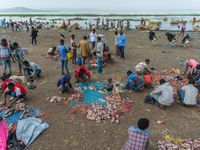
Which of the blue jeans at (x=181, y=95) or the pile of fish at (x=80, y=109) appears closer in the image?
the pile of fish at (x=80, y=109)

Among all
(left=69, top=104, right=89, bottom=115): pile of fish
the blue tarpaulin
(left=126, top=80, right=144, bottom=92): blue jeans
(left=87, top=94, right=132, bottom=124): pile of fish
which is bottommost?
the blue tarpaulin

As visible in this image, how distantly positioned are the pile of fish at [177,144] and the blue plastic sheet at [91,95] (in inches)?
117

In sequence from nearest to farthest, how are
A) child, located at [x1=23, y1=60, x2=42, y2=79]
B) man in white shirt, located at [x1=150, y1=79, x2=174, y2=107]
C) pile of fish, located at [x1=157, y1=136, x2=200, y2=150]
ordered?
pile of fish, located at [x1=157, y1=136, x2=200, y2=150]
man in white shirt, located at [x1=150, y1=79, x2=174, y2=107]
child, located at [x1=23, y1=60, x2=42, y2=79]

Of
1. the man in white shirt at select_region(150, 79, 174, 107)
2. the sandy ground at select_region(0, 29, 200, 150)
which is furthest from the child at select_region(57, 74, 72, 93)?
the man in white shirt at select_region(150, 79, 174, 107)

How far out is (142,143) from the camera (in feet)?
17.0

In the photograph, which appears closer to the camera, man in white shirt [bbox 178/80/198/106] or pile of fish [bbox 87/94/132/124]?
pile of fish [bbox 87/94/132/124]

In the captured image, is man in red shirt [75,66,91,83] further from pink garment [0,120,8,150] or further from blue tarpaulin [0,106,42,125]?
pink garment [0,120,8,150]

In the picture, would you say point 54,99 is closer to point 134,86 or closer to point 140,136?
point 134,86

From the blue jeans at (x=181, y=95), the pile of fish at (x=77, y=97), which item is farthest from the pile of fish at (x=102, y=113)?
the blue jeans at (x=181, y=95)

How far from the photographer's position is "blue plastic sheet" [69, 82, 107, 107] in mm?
9078

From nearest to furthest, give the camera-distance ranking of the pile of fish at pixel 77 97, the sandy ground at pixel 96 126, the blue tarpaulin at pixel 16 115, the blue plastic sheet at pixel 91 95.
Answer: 1. the sandy ground at pixel 96 126
2. the blue tarpaulin at pixel 16 115
3. the blue plastic sheet at pixel 91 95
4. the pile of fish at pixel 77 97

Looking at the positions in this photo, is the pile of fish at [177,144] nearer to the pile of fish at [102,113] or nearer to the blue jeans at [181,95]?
the pile of fish at [102,113]

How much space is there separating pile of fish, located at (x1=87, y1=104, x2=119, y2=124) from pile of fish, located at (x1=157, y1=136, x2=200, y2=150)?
169cm

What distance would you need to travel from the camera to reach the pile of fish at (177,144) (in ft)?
20.6
